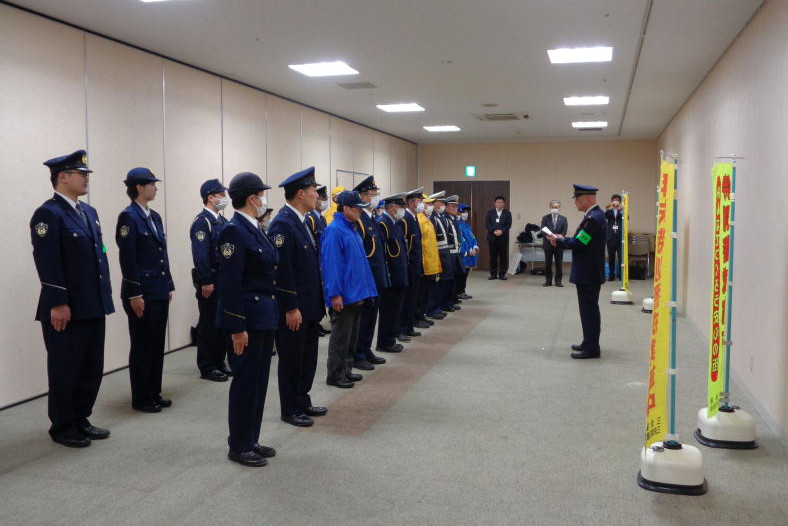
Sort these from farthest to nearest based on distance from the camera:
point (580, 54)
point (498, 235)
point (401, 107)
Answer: point (498, 235), point (401, 107), point (580, 54)

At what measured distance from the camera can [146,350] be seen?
4758mm

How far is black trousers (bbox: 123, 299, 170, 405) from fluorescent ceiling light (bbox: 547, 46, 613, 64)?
4.74 metres

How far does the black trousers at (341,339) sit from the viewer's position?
17.3 ft

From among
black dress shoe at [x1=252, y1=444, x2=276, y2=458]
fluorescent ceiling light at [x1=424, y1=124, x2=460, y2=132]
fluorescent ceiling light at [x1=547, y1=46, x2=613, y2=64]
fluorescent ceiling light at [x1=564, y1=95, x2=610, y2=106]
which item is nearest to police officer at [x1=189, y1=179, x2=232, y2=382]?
black dress shoe at [x1=252, y1=444, x2=276, y2=458]

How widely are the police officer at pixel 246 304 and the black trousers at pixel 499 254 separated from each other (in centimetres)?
1087

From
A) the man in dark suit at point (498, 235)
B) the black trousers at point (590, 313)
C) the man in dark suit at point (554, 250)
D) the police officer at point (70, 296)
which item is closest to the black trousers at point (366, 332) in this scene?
the black trousers at point (590, 313)

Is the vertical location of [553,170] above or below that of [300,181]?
above

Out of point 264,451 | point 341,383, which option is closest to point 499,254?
point 341,383

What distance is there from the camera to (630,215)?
15.3 metres

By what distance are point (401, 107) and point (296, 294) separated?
7103 millimetres

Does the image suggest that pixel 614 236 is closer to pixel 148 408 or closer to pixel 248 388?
pixel 148 408

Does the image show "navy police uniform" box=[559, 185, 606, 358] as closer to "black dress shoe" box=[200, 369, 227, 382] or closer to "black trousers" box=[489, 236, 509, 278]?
"black dress shoe" box=[200, 369, 227, 382]

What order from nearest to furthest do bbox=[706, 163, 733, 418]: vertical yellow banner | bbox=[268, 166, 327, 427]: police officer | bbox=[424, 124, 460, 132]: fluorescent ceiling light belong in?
bbox=[706, 163, 733, 418]: vertical yellow banner < bbox=[268, 166, 327, 427]: police officer < bbox=[424, 124, 460, 132]: fluorescent ceiling light

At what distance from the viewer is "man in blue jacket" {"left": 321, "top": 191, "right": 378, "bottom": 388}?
5066 millimetres
